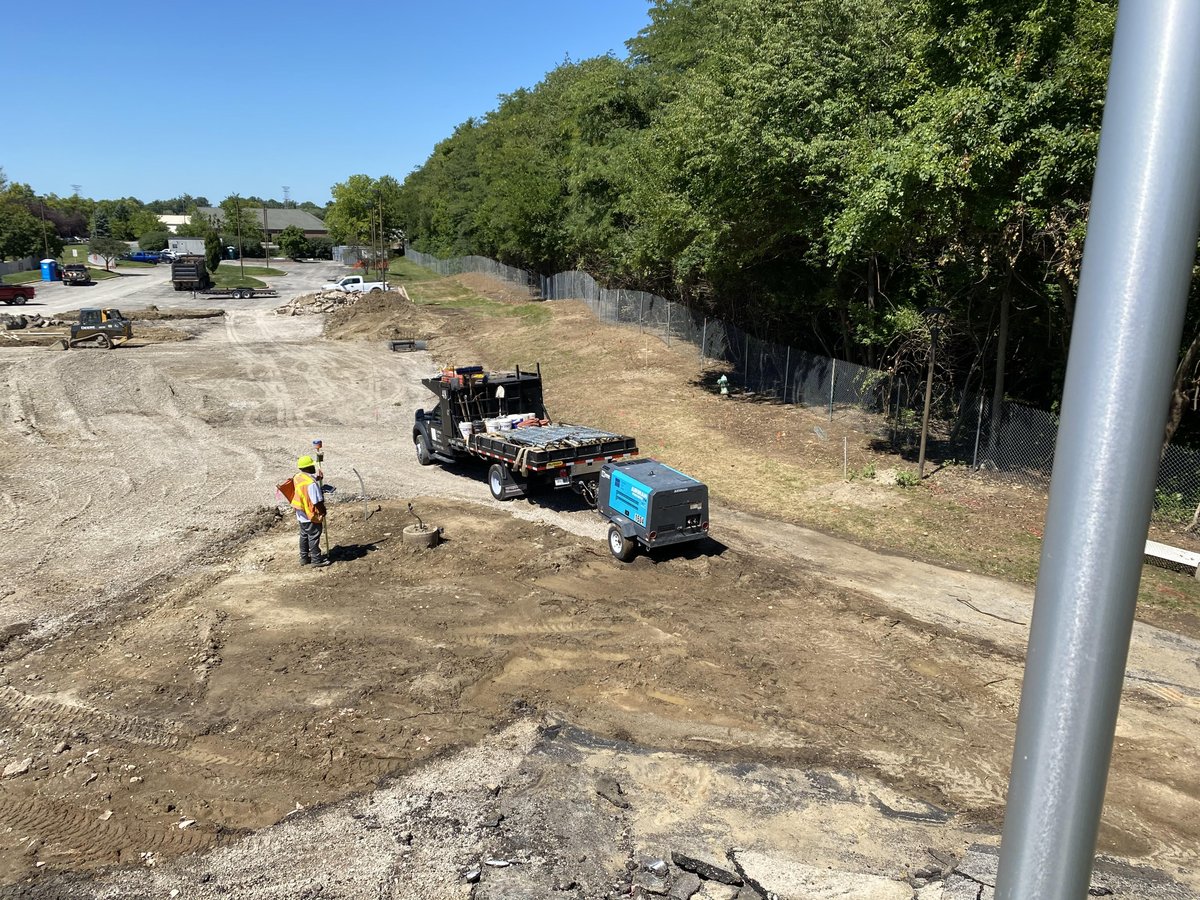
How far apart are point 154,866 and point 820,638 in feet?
26.3

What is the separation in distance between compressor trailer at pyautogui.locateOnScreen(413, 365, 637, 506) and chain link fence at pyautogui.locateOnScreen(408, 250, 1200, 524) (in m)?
7.88

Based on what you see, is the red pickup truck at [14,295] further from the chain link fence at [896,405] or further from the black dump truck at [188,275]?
the chain link fence at [896,405]

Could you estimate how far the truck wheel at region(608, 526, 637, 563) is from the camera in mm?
13727

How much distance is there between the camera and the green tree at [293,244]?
11931cm

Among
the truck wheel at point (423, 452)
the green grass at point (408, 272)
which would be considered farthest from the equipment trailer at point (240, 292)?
the truck wheel at point (423, 452)

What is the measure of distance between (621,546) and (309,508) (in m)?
4.99

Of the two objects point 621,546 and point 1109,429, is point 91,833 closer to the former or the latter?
point 621,546

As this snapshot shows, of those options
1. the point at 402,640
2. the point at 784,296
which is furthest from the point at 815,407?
the point at 402,640

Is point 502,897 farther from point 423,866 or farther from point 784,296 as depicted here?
point 784,296

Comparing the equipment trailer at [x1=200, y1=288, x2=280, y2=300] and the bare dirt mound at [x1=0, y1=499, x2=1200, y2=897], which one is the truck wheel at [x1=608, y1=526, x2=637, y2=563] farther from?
the equipment trailer at [x1=200, y1=288, x2=280, y2=300]

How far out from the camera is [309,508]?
43.1 feet

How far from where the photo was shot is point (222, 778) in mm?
8258

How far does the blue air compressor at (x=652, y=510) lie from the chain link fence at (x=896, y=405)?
5.39 meters

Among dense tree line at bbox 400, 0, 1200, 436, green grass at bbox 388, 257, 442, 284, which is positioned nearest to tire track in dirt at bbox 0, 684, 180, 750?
dense tree line at bbox 400, 0, 1200, 436
